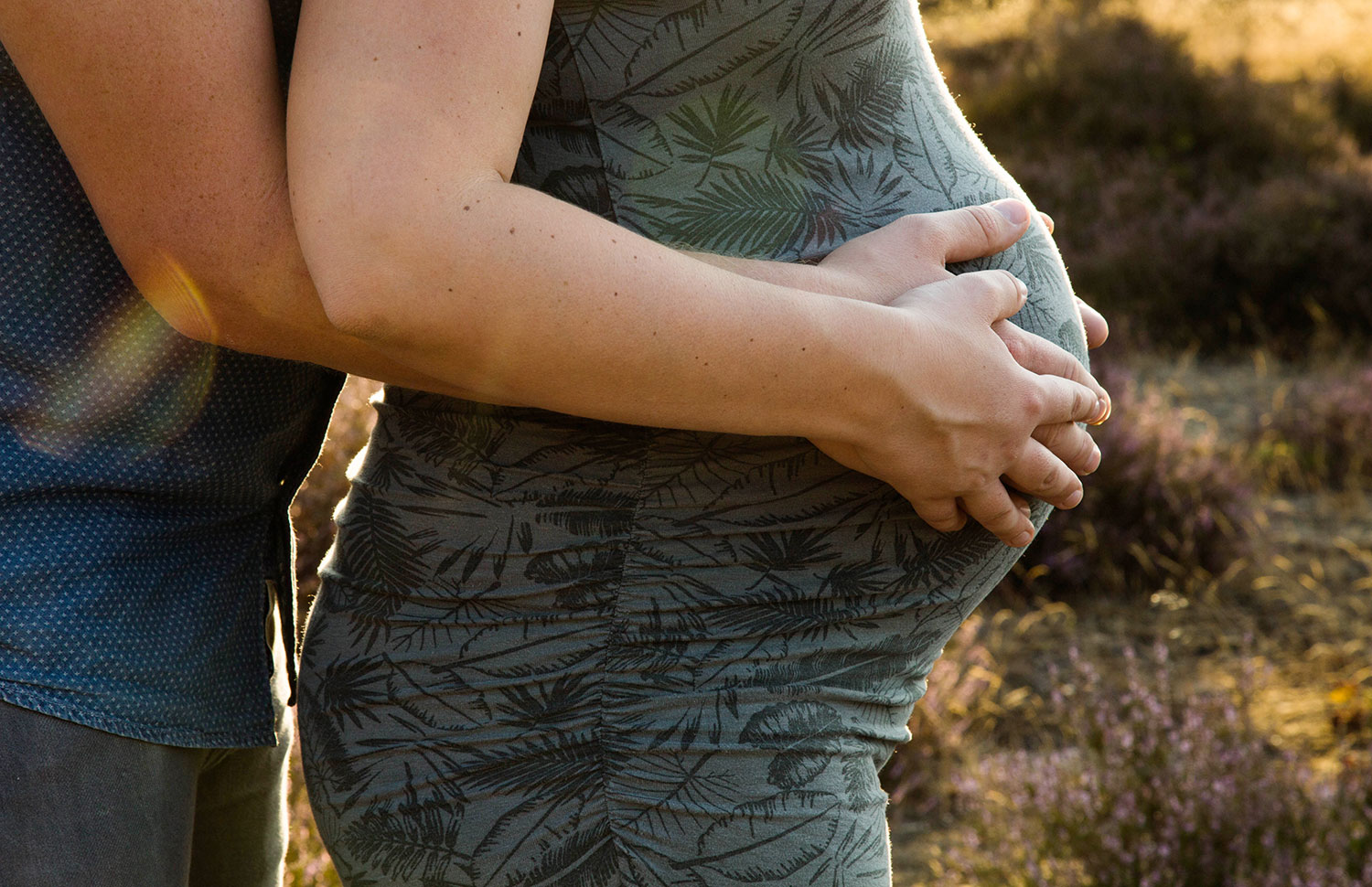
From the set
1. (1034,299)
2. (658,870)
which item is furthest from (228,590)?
(1034,299)

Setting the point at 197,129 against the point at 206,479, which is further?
the point at 206,479

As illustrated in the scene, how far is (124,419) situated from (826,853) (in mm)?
606

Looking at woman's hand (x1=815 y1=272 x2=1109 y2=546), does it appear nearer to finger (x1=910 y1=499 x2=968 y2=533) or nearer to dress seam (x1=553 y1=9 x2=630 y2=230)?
finger (x1=910 y1=499 x2=968 y2=533)

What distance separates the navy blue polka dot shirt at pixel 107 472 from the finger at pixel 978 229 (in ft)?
1.66

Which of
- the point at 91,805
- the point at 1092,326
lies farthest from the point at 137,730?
the point at 1092,326

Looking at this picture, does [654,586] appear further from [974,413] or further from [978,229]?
[978,229]

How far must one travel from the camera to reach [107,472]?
89cm

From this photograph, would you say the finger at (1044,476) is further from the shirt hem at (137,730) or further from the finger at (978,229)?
the shirt hem at (137,730)

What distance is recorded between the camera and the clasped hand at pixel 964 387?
2.93ft

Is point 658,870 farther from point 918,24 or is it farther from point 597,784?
point 918,24

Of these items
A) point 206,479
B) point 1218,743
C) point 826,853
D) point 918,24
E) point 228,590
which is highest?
point 918,24

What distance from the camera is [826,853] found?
92 centimetres

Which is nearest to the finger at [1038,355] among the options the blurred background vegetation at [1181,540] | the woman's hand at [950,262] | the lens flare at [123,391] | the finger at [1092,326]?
the woman's hand at [950,262]

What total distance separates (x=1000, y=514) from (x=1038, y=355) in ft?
0.44
